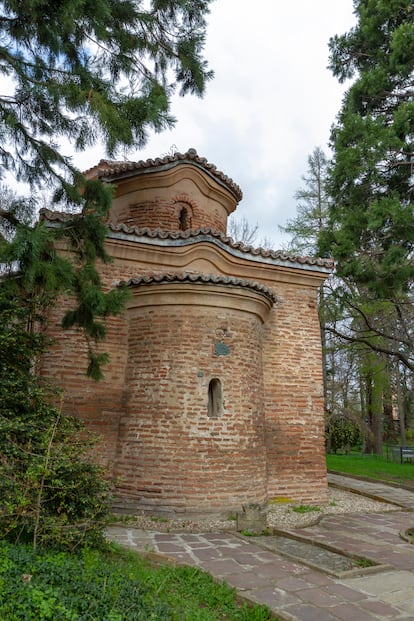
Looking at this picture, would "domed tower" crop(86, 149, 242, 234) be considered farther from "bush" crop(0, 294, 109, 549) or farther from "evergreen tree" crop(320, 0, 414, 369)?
"bush" crop(0, 294, 109, 549)

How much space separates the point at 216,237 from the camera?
9.16 m

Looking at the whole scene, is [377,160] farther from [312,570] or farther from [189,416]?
[312,570]

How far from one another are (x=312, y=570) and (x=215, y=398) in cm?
326

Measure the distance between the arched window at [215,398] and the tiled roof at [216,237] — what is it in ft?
9.18

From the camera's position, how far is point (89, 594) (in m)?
3.69

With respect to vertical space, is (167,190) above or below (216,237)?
→ above

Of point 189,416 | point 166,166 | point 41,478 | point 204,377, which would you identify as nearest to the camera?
point 41,478

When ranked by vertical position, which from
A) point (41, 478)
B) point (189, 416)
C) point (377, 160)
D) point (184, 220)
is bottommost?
point (41, 478)

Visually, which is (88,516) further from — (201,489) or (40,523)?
(201,489)

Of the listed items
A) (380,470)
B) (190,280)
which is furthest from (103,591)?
(380,470)

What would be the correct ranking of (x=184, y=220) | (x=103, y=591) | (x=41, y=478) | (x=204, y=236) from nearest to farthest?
(x=103, y=591), (x=41, y=478), (x=204, y=236), (x=184, y=220)

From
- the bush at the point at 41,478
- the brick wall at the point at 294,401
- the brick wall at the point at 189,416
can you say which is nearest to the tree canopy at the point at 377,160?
the brick wall at the point at 294,401

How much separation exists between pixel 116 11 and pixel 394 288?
6.83m

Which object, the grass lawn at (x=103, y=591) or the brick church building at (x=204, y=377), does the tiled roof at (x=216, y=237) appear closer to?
the brick church building at (x=204, y=377)
